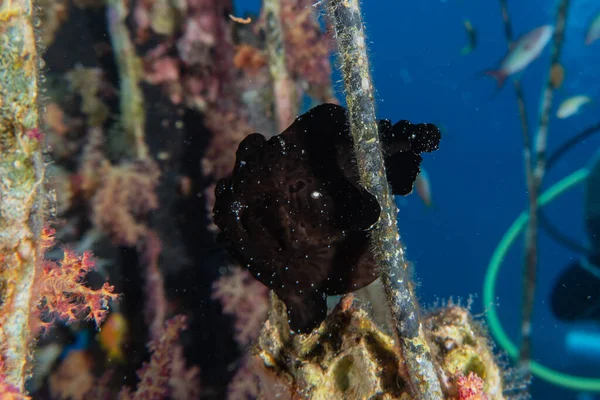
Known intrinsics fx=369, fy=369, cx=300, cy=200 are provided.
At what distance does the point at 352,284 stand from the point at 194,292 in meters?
2.32

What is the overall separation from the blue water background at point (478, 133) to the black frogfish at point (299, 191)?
7.57 meters

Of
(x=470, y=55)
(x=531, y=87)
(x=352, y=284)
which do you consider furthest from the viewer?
(x=531, y=87)

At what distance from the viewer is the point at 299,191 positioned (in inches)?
76.7

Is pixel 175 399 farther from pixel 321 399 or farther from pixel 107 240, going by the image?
pixel 321 399

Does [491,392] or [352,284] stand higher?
[352,284]

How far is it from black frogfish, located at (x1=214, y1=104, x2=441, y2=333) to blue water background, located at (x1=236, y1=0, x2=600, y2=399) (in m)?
7.57

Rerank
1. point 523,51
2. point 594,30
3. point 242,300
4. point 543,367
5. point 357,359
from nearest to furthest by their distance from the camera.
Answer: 1. point 357,359
2. point 242,300
3. point 594,30
4. point 523,51
5. point 543,367

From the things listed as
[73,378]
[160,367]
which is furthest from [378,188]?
[73,378]

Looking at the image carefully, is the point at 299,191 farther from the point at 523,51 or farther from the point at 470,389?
the point at 523,51

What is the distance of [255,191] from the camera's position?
1918mm

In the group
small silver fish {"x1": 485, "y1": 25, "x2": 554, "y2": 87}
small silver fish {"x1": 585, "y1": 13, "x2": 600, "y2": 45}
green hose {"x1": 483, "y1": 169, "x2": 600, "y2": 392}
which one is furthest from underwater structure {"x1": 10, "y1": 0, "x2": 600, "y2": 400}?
green hose {"x1": 483, "y1": 169, "x2": 600, "y2": 392}

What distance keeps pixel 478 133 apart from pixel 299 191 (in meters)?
13.8

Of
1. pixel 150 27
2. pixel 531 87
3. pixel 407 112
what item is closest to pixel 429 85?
pixel 407 112

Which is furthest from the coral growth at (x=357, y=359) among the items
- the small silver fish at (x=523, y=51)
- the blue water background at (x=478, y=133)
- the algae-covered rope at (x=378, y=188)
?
the blue water background at (x=478, y=133)
